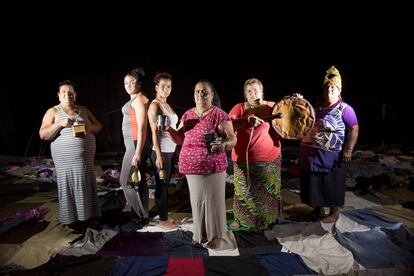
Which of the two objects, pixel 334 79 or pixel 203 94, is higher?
pixel 334 79

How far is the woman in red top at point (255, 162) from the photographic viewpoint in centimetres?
302

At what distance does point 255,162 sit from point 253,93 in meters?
A: 0.63

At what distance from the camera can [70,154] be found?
2996 mm

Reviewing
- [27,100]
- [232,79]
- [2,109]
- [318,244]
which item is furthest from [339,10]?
[2,109]

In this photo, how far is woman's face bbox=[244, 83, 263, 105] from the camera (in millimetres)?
2973

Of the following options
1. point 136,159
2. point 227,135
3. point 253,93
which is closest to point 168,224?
point 136,159

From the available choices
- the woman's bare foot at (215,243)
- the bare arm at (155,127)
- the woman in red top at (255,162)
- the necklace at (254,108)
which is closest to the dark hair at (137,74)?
the bare arm at (155,127)

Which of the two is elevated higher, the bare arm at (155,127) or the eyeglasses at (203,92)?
the eyeglasses at (203,92)

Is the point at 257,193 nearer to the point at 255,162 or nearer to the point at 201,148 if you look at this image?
the point at 255,162

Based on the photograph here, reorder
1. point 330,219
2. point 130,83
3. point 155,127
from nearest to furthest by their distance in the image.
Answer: point 155,127
point 130,83
point 330,219

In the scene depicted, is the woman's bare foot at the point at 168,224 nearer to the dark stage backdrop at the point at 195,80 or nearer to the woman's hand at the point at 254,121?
the woman's hand at the point at 254,121

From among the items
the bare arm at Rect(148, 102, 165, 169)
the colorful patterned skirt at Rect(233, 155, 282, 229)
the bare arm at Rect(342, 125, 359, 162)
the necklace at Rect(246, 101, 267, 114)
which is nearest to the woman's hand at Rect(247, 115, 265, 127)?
the necklace at Rect(246, 101, 267, 114)

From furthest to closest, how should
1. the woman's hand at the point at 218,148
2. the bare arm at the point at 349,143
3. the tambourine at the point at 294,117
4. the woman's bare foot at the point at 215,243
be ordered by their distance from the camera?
the bare arm at the point at 349,143
the tambourine at the point at 294,117
the woman's bare foot at the point at 215,243
the woman's hand at the point at 218,148

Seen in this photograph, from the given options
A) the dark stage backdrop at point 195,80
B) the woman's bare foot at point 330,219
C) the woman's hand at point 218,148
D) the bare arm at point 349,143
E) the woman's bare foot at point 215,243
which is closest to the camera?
the woman's hand at point 218,148
